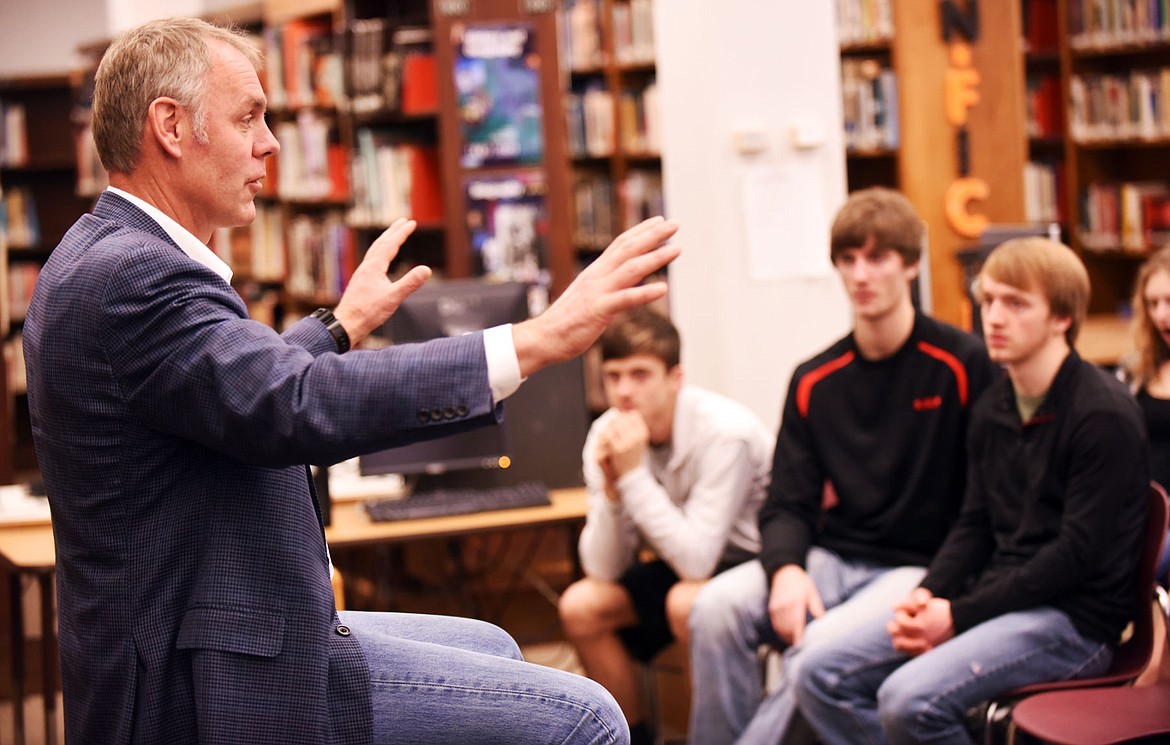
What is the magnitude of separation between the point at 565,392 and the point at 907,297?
969 millimetres

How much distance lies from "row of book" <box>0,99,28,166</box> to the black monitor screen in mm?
6888

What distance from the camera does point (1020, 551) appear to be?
2.81 m

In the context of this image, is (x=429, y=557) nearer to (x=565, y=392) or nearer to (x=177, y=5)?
(x=565, y=392)

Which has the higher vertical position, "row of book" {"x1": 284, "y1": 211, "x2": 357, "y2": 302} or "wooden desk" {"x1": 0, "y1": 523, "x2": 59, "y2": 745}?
"row of book" {"x1": 284, "y1": 211, "x2": 357, "y2": 302}

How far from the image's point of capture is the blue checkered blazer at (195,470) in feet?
4.96

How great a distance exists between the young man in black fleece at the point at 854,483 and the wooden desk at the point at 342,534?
0.52m

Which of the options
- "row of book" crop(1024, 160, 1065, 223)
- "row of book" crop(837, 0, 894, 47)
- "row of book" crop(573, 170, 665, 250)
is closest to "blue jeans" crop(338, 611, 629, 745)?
"row of book" crop(837, 0, 894, 47)

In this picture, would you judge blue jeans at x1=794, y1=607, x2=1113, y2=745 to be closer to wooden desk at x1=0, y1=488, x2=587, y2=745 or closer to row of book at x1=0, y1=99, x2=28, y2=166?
wooden desk at x1=0, y1=488, x2=587, y2=745

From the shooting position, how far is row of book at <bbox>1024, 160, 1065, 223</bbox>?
7.17 meters

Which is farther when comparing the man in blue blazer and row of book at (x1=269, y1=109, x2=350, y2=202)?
row of book at (x1=269, y1=109, x2=350, y2=202)

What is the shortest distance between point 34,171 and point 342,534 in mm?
7364

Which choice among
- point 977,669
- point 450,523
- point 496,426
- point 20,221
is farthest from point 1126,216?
point 20,221

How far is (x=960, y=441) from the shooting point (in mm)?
3152

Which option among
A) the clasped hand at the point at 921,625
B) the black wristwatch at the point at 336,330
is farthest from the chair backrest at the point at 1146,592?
the black wristwatch at the point at 336,330
